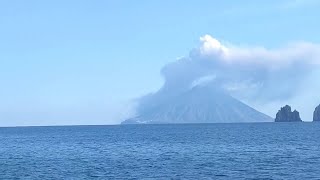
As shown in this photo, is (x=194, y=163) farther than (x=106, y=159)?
No

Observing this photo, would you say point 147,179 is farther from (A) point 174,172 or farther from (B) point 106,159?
(B) point 106,159

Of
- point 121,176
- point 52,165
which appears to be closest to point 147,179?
point 121,176

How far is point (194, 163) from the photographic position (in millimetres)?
75438

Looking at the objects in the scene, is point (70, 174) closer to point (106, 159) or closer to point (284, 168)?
point (106, 159)

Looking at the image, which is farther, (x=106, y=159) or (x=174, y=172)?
(x=106, y=159)

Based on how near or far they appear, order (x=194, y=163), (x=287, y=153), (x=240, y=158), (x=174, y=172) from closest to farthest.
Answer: (x=174, y=172)
(x=194, y=163)
(x=240, y=158)
(x=287, y=153)

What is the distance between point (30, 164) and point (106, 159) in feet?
44.8

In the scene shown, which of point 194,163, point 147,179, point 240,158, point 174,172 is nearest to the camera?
point 147,179

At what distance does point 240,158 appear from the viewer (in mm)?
82125

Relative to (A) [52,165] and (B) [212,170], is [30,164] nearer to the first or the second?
(A) [52,165]

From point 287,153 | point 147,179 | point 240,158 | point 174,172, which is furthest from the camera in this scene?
point 287,153

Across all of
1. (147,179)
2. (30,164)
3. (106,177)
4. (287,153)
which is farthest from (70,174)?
(287,153)

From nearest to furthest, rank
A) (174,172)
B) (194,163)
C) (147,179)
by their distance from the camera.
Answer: (147,179) → (174,172) → (194,163)

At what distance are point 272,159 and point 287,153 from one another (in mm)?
12916
